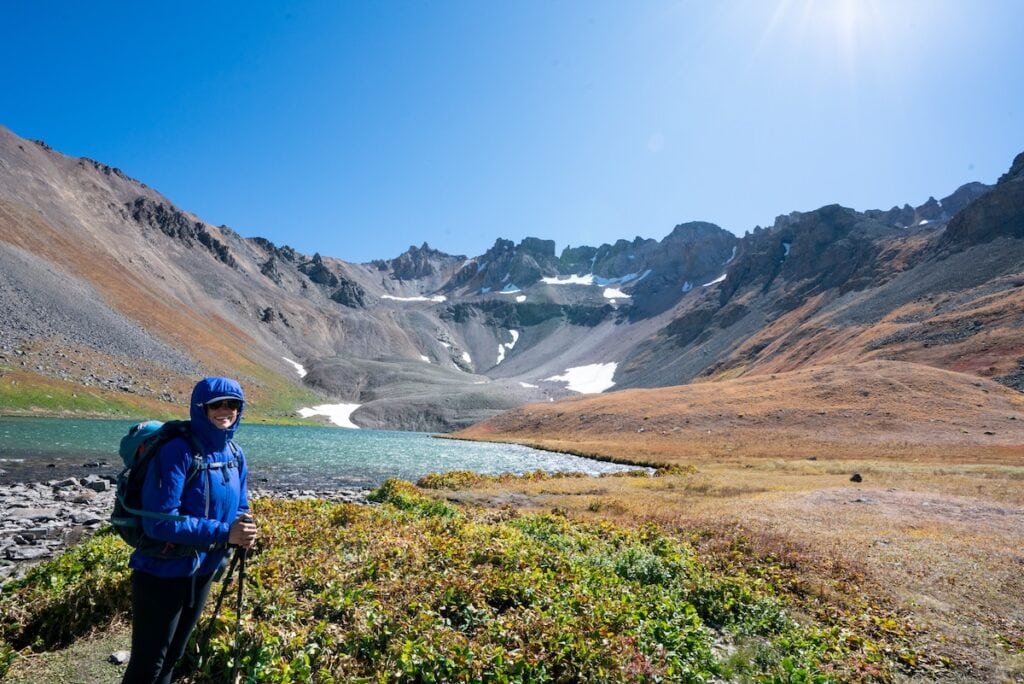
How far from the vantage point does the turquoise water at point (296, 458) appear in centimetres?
3666

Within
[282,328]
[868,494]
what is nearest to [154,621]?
[868,494]

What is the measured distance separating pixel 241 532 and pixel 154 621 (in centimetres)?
124

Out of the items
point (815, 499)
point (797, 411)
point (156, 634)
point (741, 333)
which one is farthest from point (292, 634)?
point (741, 333)

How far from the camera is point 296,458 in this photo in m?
49.8

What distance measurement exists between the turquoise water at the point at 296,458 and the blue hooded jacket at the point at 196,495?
3083 centimetres

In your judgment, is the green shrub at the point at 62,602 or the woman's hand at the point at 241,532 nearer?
the woman's hand at the point at 241,532

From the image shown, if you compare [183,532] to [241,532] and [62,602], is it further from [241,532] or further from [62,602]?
[62,602]

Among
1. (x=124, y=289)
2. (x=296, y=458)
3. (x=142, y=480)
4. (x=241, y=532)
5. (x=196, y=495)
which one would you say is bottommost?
(x=296, y=458)

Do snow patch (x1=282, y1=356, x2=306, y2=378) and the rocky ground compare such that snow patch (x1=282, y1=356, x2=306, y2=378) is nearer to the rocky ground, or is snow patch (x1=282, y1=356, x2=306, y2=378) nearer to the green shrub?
the rocky ground

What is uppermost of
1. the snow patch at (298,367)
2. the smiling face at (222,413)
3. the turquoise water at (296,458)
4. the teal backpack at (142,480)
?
the snow patch at (298,367)

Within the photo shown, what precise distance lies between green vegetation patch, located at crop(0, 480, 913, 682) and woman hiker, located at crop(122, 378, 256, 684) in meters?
1.31

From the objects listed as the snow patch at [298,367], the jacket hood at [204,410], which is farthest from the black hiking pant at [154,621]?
the snow patch at [298,367]

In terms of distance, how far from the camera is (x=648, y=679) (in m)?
6.88

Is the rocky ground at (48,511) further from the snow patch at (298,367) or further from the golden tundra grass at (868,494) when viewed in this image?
the snow patch at (298,367)
